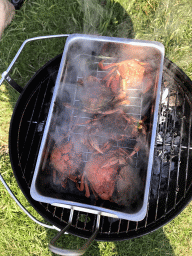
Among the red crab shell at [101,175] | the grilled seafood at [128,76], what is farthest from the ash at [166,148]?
the red crab shell at [101,175]

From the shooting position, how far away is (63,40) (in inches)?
127

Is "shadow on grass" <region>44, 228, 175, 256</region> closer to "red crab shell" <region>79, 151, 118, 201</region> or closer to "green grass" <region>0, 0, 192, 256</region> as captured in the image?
"green grass" <region>0, 0, 192, 256</region>

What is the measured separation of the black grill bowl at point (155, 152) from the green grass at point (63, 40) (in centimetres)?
81

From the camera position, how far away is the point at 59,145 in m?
1.97

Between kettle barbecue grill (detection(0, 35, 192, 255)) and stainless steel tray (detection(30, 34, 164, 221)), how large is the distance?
0.30 meters

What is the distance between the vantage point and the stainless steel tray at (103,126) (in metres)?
1.93

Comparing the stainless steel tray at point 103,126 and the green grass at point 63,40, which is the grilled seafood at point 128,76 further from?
the green grass at point 63,40

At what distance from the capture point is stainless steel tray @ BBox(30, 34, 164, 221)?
193cm

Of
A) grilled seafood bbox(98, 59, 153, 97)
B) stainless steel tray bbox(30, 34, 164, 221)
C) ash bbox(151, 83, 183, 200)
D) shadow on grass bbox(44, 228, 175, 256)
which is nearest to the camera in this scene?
stainless steel tray bbox(30, 34, 164, 221)

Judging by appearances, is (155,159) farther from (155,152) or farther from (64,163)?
(64,163)

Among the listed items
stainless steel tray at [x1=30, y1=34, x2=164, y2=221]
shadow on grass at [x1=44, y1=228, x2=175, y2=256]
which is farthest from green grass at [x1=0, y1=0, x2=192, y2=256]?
stainless steel tray at [x1=30, y1=34, x2=164, y2=221]

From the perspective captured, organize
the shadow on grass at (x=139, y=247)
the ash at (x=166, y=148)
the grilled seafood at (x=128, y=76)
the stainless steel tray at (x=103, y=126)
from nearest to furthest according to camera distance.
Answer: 1. the stainless steel tray at (x=103, y=126)
2. the grilled seafood at (x=128, y=76)
3. the ash at (x=166, y=148)
4. the shadow on grass at (x=139, y=247)

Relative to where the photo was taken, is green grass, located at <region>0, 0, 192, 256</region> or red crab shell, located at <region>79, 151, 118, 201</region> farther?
green grass, located at <region>0, 0, 192, 256</region>

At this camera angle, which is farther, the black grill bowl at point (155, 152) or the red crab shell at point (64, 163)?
the black grill bowl at point (155, 152)
